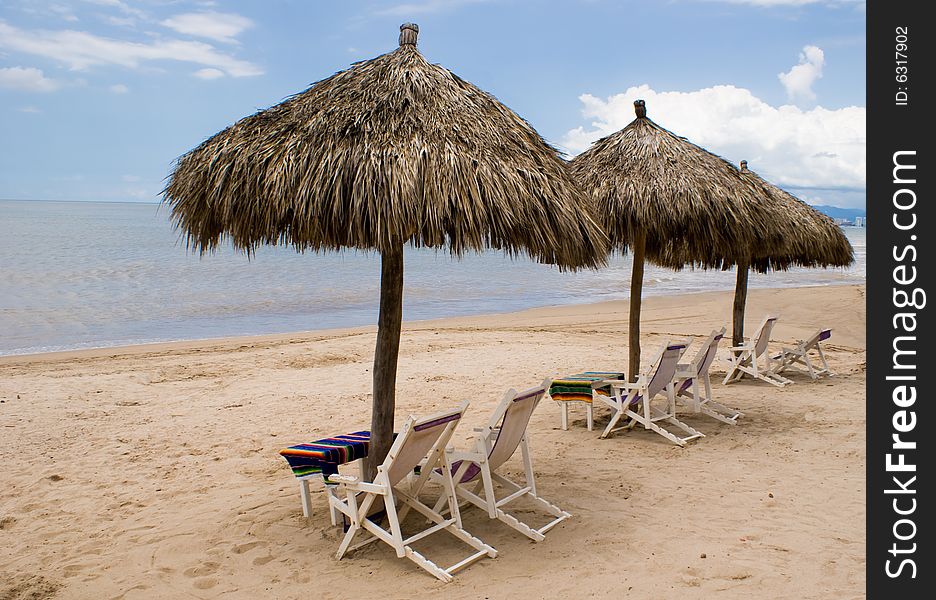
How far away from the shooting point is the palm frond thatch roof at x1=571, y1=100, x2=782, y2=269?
6289mm

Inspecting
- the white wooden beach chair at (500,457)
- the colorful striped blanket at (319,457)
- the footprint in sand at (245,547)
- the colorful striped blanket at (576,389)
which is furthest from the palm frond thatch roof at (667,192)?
the footprint in sand at (245,547)

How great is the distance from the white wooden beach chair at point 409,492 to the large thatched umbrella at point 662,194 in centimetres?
309

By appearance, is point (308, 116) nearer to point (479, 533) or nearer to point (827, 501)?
point (479, 533)

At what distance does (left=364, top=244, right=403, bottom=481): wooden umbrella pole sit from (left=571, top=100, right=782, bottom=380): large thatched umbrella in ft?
8.57

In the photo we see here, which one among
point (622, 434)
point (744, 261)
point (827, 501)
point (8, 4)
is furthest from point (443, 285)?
point (8, 4)

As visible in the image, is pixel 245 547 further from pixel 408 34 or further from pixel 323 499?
pixel 408 34

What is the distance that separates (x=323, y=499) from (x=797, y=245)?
7482 mm

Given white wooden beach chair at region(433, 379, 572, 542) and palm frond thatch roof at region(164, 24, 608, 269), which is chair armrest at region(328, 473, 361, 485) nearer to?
white wooden beach chair at region(433, 379, 572, 542)

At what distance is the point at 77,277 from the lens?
98.4ft

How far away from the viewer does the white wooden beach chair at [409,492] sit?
362 centimetres

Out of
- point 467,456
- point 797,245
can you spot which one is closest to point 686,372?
point 467,456

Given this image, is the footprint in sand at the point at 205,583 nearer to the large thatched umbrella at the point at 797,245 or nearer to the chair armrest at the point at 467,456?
the chair armrest at the point at 467,456

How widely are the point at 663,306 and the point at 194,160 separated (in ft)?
57.8

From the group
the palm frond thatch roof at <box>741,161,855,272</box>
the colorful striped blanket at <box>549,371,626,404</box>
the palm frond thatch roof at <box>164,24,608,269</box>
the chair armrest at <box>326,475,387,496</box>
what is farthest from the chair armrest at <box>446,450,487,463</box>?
the palm frond thatch roof at <box>741,161,855,272</box>
